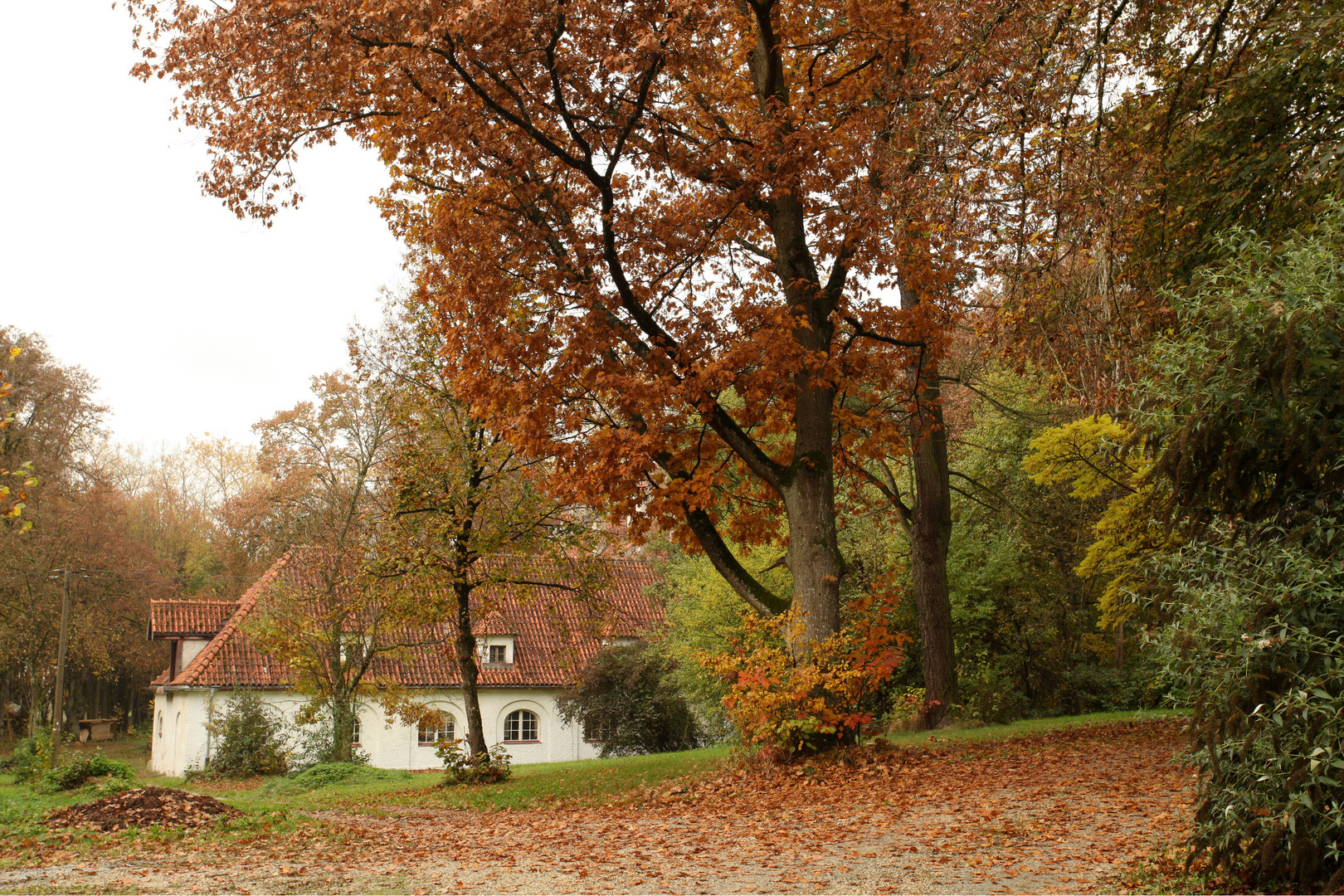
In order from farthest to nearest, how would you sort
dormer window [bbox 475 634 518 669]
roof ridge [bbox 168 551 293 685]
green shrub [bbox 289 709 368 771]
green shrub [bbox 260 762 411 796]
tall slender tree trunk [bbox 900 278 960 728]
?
dormer window [bbox 475 634 518 669], roof ridge [bbox 168 551 293 685], green shrub [bbox 289 709 368 771], green shrub [bbox 260 762 411 796], tall slender tree trunk [bbox 900 278 960 728]

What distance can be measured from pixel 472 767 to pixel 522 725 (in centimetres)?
1696

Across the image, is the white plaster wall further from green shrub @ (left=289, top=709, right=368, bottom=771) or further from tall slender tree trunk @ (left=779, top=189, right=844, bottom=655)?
tall slender tree trunk @ (left=779, top=189, right=844, bottom=655)

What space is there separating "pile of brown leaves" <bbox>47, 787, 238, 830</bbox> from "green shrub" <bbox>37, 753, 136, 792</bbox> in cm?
705

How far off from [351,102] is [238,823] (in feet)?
26.2

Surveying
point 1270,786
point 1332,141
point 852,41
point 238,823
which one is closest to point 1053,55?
point 1332,141

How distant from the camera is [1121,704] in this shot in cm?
2169

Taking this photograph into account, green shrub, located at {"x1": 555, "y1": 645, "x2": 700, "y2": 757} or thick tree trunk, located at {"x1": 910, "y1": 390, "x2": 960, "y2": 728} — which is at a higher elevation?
thick tree trunk, located at {"x1": 910, "y1": 390, "x2": 960, "y2": 728}

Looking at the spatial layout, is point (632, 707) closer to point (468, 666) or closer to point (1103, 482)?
point (468, 666)

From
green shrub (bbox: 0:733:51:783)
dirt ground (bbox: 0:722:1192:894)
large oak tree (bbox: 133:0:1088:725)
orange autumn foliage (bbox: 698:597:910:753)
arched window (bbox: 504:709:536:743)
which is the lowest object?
arched window (bbox: 504:709:536:743)

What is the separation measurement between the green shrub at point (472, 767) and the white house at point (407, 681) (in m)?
11.2

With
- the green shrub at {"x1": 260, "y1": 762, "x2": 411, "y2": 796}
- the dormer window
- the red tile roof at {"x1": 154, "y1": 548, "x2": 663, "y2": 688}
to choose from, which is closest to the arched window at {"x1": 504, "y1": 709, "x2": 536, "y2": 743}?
the red tile roof at {"x1": 154, "y1": 548, "x2": 663, "y2": 688}

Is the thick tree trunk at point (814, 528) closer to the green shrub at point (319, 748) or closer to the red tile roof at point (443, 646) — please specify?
the red tile roof at point (443, 646)

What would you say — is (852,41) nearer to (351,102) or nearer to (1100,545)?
(351,102)

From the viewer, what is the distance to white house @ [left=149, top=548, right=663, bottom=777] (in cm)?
3002
